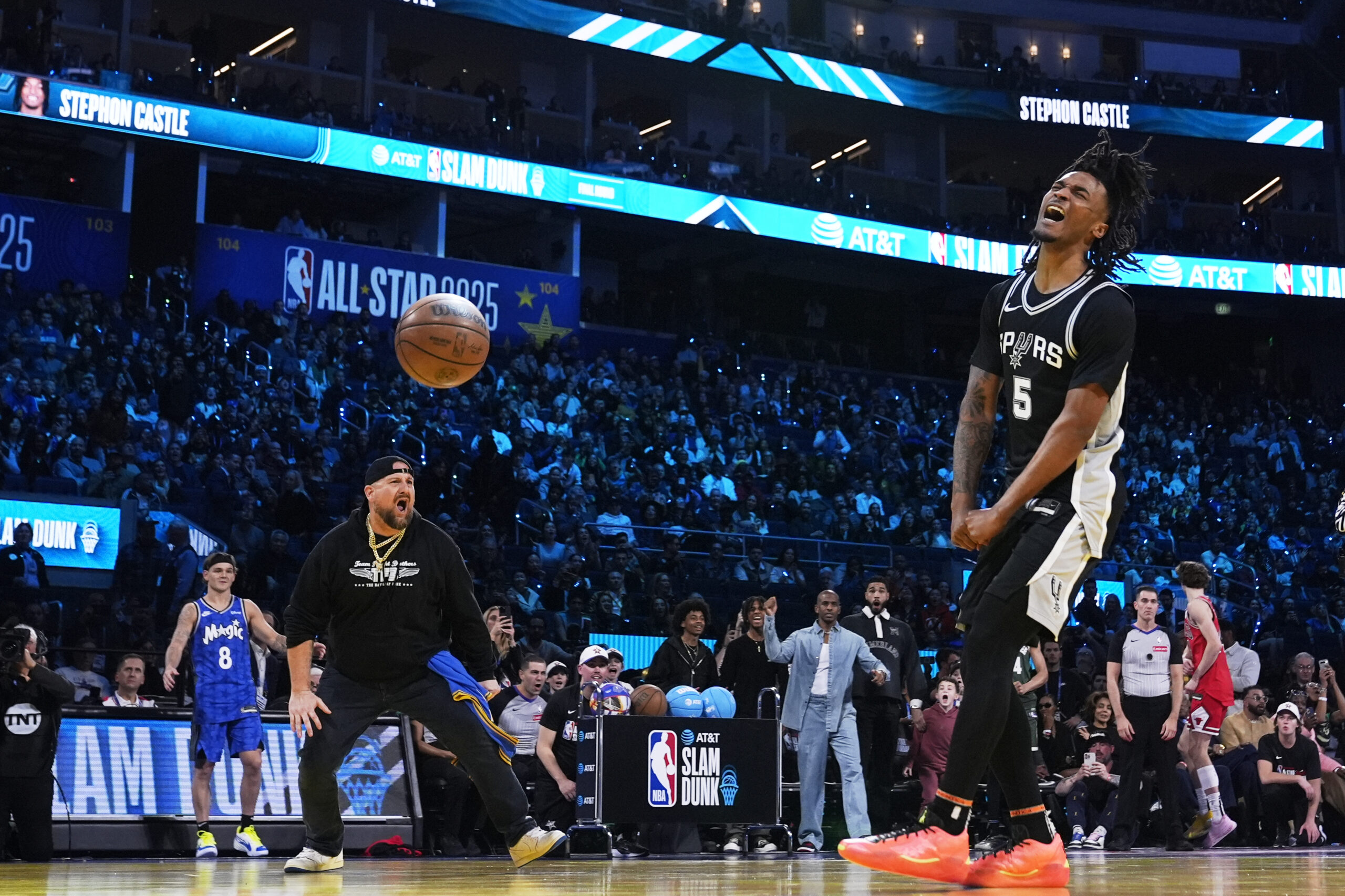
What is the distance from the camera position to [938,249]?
33.3m

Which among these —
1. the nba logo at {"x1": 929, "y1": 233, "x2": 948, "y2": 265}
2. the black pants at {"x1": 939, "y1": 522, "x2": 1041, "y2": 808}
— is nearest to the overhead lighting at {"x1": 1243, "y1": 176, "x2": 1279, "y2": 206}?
the nba logo at {"x1": 929, "y1": 233, "x2": 948, "y2": 265}

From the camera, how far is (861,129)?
3719cm

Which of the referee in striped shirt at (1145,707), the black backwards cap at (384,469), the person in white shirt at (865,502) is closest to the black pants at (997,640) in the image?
the black backwards cap at (384,469)

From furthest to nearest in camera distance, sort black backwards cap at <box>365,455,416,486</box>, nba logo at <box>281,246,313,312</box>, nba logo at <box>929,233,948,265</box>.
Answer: nba logo at <box>929,233,948,265</box> < nba logo at <box>281,246,313,312</box> < black backwards cap at <box>365,455,416,486</box>

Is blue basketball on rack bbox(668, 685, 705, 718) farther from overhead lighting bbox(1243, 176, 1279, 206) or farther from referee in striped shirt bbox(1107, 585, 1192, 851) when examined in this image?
overhead lighting bbox(1243, 176, 1279, 206)

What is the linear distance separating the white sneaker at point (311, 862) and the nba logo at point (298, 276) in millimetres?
21241

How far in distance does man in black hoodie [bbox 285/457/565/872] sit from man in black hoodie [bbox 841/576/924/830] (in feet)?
18.9

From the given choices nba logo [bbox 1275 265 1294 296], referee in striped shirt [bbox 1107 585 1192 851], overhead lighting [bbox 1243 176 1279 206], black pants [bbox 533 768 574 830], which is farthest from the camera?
overhead lighting [bbox 1243 176 1279 206]

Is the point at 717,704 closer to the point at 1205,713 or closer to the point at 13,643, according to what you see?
the point at 1205,713

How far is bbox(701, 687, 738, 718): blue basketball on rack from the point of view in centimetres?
1092

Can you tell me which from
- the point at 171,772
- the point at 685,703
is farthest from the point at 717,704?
the point at 171,772

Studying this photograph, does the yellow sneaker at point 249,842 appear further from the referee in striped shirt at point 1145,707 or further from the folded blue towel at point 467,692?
the referee in striped shirt at point 1145,707

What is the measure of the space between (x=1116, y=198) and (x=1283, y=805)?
10.3 m

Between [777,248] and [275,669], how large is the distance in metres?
22.7
